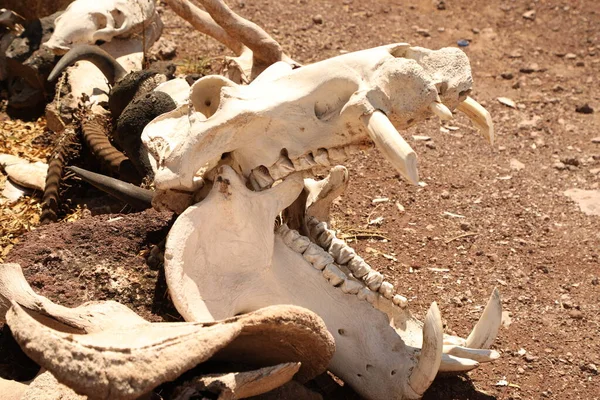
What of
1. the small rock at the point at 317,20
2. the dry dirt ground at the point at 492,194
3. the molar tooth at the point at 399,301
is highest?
the molar tooth at the point at 399,301

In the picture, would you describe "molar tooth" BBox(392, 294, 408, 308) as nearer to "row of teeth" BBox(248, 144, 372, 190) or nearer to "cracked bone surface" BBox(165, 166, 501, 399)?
"cracked bone surface" BBox(165, 166, 501, 399)

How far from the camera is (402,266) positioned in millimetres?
4727

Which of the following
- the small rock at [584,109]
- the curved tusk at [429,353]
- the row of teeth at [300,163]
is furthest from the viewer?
the small rock at [584,109]

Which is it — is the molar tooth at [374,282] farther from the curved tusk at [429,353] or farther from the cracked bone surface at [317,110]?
the cracked bone surface at [317,110]

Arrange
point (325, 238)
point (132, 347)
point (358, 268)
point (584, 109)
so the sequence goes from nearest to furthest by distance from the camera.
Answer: point (132, 347) < point (358, 268) < point (325, 238) < point (584, 109)

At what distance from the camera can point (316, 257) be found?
134 inches

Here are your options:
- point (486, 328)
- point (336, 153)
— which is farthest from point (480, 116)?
point (486, 328)

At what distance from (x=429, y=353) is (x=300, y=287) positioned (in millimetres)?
593

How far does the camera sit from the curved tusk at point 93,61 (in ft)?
17.2

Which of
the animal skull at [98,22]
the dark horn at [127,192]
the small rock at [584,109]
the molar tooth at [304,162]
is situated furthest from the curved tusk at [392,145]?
the small rock at [584,109]

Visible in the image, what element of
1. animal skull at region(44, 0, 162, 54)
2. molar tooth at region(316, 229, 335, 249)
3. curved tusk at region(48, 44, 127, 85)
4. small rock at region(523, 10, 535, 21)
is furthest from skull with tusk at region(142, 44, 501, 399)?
small rock at region(523, 10, 535, 21)

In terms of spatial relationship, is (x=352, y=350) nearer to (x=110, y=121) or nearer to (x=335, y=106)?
(x=335, y=106)

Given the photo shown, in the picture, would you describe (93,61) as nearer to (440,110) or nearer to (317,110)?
(317,110)

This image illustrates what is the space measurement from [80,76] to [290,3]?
3.20 m
